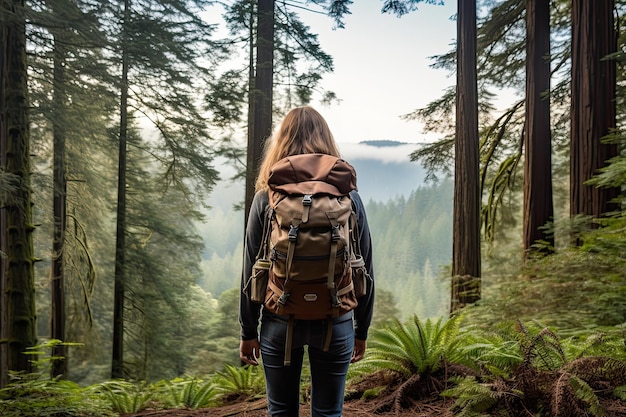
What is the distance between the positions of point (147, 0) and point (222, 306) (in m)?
24.0

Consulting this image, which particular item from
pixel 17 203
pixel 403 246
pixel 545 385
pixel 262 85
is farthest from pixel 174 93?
pixel 403 246

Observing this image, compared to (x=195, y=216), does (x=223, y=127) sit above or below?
above

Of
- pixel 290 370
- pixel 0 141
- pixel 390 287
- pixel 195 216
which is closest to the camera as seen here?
pixel 290 370

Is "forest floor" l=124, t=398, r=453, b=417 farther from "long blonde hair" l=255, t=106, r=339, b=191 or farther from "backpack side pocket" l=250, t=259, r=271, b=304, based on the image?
"long blonde hair" l=255, t=106, r=339, b=191

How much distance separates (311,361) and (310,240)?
1.99 feet

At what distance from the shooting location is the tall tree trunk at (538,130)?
8.58 meters

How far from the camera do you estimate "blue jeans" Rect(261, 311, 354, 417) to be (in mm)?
1965

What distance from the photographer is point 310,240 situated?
181cm

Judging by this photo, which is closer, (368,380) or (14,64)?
(368,380)

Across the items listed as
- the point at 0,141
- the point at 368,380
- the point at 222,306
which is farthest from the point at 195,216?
the point at 222,306

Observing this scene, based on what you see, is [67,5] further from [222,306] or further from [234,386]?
[222,306]

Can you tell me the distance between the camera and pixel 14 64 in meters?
5.88

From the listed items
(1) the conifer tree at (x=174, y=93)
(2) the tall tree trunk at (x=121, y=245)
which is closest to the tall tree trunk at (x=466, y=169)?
(1) the conifer tree at (x=174, y=93)

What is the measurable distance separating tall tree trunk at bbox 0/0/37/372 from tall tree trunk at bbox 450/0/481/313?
645 centimetres
